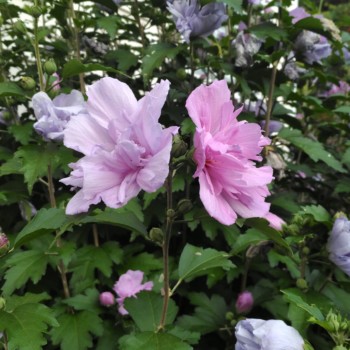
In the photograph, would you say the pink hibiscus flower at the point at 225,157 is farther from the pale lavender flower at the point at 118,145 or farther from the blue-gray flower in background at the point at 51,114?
the blue-gray flower in background at the point at 51,114

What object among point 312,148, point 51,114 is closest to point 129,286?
point 51,114

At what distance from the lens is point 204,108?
2.45ft

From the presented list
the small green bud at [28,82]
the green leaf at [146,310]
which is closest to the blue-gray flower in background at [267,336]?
the green leaf at [146,310]

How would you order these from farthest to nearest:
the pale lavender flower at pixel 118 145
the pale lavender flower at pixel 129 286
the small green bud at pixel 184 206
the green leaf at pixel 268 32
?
the green leaf at pixel 268 32 < the pale lavender flower at pixel 129 286 < the small green bud at pixel 184 206 < the pale lavender flower at pixel 118 145

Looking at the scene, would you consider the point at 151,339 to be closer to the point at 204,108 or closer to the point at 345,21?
the point at 204,108

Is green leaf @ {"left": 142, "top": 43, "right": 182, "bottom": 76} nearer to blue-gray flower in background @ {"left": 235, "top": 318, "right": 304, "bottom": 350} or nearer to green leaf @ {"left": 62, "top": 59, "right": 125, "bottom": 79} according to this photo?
green leaf @ {"left": 62, "top": 59, "right": 125, "bottom": 79}

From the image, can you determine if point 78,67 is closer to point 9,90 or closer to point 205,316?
point 9,90

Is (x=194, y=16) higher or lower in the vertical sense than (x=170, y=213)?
higher

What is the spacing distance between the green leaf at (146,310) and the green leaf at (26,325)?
0.82 ft

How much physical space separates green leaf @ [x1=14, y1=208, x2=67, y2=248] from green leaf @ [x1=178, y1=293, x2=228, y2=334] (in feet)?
2.30

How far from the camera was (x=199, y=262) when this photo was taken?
110 centimetres

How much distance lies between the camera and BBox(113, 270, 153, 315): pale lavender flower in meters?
1.40

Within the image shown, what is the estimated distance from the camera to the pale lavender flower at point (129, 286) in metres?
1.40

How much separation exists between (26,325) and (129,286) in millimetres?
474
